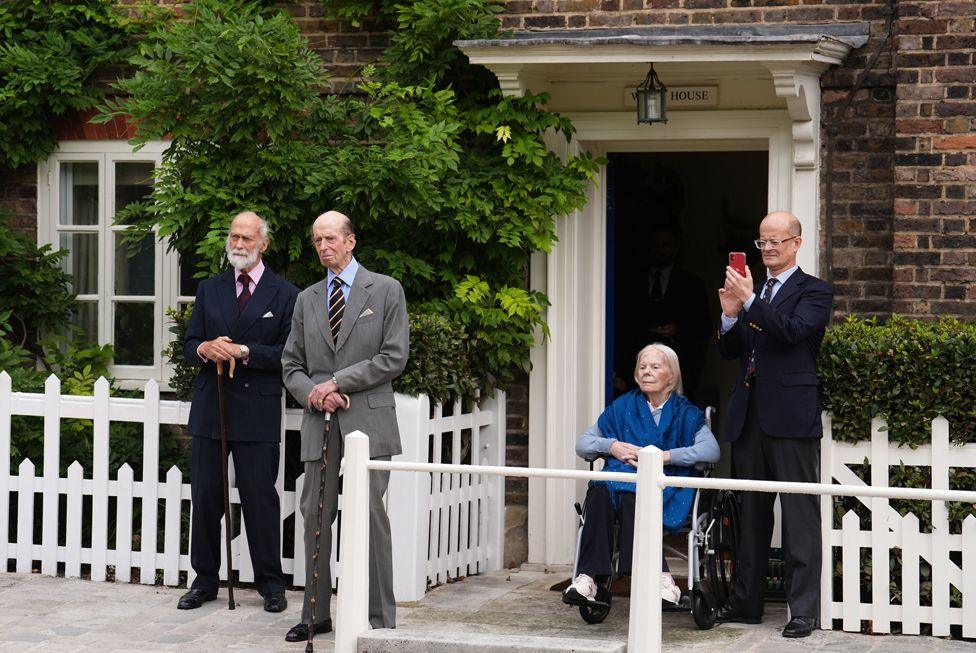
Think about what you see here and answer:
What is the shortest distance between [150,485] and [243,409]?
0.95m

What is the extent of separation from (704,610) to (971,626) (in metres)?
1.20

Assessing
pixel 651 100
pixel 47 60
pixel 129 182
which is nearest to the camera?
pixel 651 100

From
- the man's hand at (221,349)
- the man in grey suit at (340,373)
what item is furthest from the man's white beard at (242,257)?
the man in grey suit at (340,373)

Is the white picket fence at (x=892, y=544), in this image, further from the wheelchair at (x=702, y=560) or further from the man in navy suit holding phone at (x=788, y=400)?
the wheelchair at (x=702, y=560)

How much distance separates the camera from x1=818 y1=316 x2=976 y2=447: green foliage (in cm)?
676

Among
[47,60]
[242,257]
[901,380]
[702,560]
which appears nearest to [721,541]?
[702,560]

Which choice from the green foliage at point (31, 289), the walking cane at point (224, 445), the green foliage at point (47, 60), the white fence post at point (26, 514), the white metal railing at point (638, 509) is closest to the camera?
the white metal railing at point (638, 509)

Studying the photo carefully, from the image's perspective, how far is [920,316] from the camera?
7.77 meters

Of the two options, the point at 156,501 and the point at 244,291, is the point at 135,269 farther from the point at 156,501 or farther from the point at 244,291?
the point at 244,291

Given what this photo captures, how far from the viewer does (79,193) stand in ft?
31.2

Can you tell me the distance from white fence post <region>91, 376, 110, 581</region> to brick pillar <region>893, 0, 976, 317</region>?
430cm

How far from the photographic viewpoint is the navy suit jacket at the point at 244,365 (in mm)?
7293

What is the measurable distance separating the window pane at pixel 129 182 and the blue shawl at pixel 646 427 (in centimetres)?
371

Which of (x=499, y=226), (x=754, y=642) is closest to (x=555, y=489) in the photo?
(x=499, y=226)
